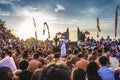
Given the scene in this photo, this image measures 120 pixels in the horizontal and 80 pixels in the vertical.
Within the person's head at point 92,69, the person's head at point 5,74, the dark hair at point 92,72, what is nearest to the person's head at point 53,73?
the person's head at point 5,74

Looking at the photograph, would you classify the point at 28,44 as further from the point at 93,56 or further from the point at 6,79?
the point at 6,79

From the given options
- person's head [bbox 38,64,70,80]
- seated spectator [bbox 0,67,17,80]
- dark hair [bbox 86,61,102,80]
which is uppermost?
person's head [bbox 38,64,70,80]

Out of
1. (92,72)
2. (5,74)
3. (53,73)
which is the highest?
(53,73)

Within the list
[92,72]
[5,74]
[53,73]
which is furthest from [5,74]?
[92,72]

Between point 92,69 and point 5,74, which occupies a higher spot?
point 5,74

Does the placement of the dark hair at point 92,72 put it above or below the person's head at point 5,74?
below

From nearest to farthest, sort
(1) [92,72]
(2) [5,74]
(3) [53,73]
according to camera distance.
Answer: (3) [53,73] < (2) [5,74] < (1) [92,72]

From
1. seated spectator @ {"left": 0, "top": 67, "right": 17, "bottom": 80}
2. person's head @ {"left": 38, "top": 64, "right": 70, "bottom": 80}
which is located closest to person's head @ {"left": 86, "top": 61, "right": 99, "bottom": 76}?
seated spectator @ {"left": 0, "top": 67, "right": 17, "bottom": 80}

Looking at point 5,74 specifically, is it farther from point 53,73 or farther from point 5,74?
point 53,73

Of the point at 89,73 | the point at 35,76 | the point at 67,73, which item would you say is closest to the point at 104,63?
the point at 89,73

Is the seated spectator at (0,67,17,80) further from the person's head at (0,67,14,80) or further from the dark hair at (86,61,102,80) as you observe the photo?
the dark hair at (86,61,102,80)

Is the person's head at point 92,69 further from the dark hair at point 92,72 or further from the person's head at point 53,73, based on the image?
the person's head at point 53,73

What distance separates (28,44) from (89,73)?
141ft

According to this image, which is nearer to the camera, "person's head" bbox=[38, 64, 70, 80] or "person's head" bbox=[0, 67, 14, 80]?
"person's head" bbox=[38, 64, 70, 80]
